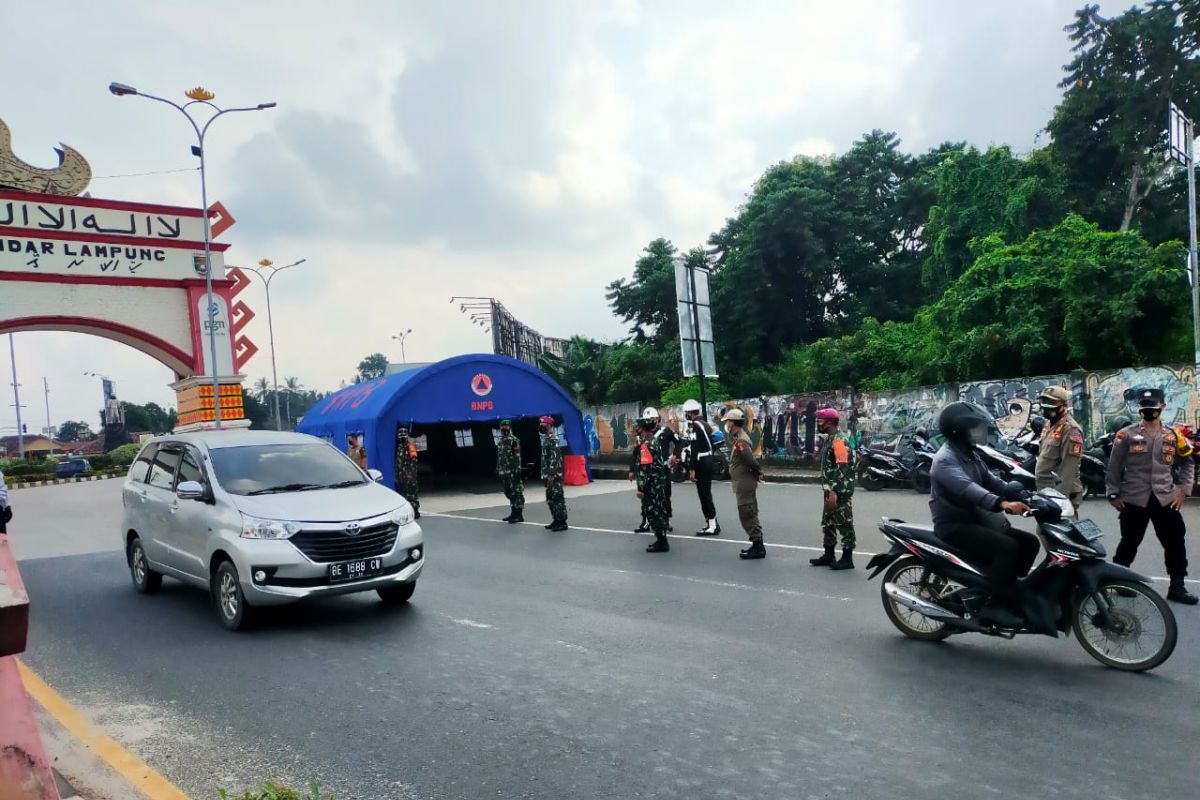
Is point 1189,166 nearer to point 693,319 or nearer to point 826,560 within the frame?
point 693,319

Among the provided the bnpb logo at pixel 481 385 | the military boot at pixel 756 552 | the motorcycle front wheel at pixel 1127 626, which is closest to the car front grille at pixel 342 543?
the military boot at pixel 756 552

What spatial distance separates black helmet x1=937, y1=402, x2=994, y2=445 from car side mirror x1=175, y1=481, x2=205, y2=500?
5.99 m

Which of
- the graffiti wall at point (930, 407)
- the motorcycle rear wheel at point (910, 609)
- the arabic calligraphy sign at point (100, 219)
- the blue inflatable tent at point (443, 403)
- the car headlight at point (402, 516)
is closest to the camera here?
the motorcycle rear wheel at point (910, 609)

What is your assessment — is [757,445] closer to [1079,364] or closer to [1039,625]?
[1079,364]

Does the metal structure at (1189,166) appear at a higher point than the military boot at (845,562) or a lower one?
higher

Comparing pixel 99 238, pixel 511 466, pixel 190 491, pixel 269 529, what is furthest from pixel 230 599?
pixel 99 238

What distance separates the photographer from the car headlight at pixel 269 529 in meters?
6.93

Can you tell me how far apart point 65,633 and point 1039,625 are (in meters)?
7.58

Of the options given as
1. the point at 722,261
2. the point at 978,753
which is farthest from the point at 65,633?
the point at 722,261

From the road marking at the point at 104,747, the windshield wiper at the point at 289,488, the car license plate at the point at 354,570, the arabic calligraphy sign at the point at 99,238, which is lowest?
the road marking at the point at 104,747

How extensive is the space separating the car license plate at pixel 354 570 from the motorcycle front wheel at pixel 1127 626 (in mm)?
5135

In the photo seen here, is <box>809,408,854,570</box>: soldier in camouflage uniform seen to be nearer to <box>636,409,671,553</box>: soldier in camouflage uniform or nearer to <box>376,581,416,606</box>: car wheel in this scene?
<box>636,409,671,553</box>: soldier in camouflage uniform

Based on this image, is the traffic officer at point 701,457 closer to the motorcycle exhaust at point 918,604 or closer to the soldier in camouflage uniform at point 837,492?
the soldier in camouflage uniform at point 837,492

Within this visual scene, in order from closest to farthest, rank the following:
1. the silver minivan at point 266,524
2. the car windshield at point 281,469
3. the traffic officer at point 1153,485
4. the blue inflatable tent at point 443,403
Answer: the traffic officer at point 1153,485, the silver minivan at point 266,524, the car windshield at point 281,469, the blue inflatable tent at point 443,403
